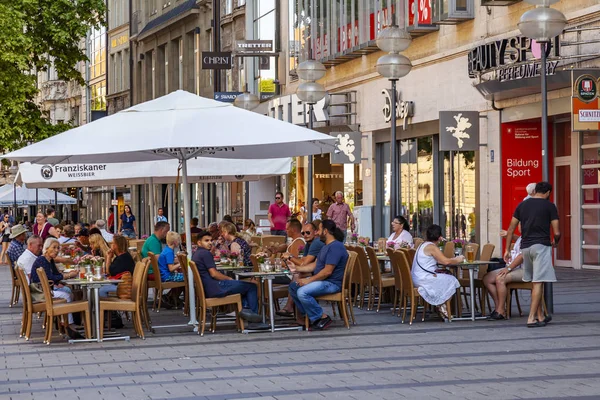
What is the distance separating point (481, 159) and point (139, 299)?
13657mm

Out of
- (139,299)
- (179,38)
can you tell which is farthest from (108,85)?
(139,299)

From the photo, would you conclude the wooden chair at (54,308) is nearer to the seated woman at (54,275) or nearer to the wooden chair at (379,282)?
the seated woman at (54,275)

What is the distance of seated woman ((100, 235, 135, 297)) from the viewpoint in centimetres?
1609

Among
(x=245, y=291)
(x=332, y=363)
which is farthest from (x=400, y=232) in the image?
(x=332, y=363)

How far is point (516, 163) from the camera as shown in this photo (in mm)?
26734

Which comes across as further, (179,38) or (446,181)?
(179,38)

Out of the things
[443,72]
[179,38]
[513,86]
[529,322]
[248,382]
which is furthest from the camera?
[179,38]

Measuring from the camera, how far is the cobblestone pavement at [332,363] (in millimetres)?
10414

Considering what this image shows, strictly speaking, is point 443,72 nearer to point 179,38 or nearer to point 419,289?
point 419,289

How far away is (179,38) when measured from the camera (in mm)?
58719

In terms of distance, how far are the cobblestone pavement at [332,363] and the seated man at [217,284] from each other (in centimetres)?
42

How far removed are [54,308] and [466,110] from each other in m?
15.1

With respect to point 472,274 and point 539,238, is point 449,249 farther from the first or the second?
point 539,238

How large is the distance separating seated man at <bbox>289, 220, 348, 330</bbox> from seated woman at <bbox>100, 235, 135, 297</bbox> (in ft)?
7.38
